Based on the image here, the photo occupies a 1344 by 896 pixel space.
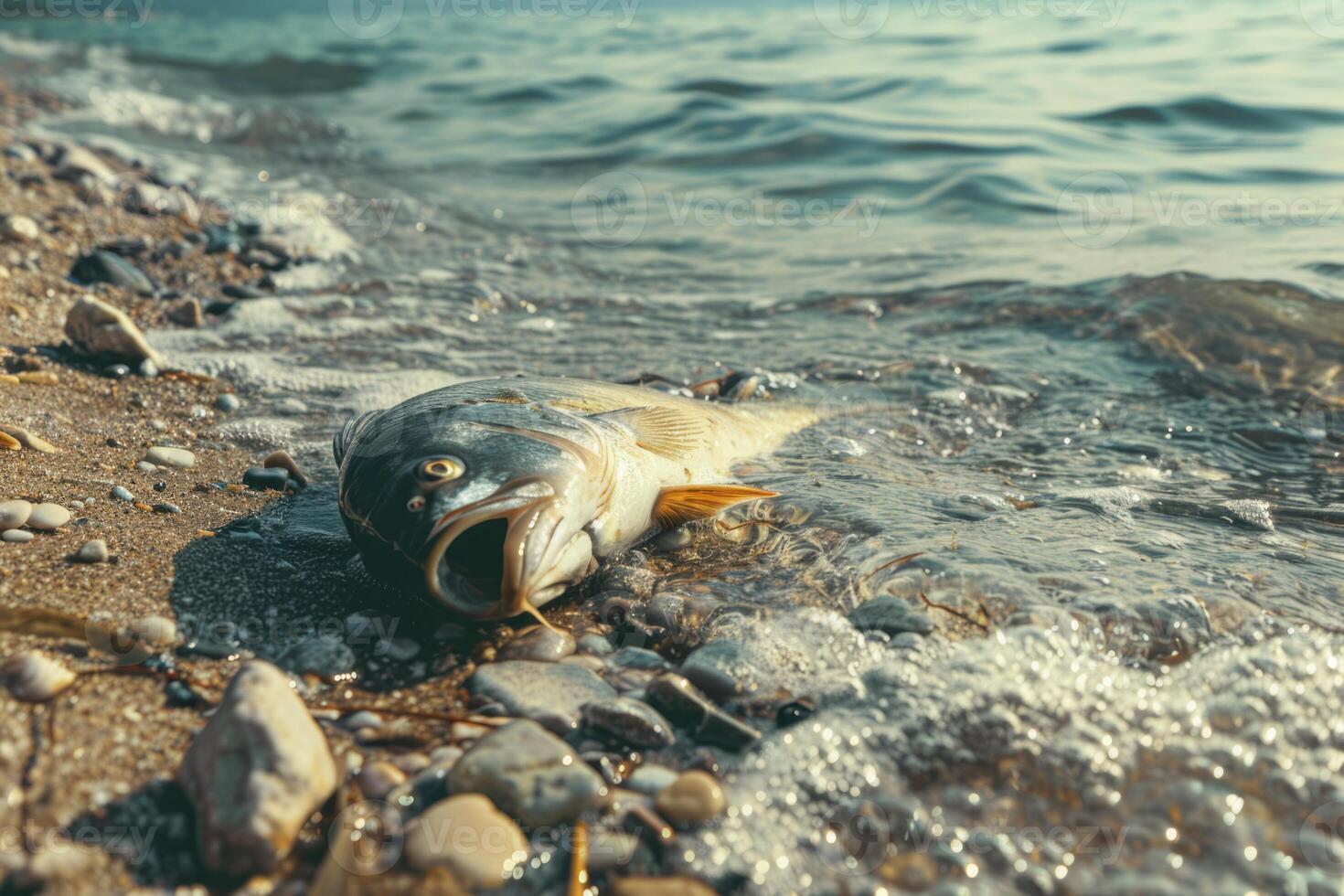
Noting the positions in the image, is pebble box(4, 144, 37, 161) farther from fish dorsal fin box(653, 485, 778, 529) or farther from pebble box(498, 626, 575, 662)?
pebble box(498, 626, 575, 662)

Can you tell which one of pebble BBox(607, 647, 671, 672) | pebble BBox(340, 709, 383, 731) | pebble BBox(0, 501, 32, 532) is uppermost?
pebble BBox(0, 501, 32, 532)

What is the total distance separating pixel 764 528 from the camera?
4.11 metres

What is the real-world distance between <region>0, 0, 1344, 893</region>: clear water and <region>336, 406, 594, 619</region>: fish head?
1.99 feet

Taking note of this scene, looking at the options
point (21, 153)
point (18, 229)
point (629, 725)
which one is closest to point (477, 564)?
point (629, 725)

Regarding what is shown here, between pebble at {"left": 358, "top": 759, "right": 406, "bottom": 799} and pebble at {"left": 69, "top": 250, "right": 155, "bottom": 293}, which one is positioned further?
pebble at {"left": 69, "top": 250, "right": 155, "bottom": 293}

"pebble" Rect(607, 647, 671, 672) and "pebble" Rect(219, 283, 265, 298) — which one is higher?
"pebble" Rect(219, 283, 265, 298)

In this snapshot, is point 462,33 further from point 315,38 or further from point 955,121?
point 955,121

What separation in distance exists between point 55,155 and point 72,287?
4.61 m

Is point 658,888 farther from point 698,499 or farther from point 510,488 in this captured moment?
point 698,499

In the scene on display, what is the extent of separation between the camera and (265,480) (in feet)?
14.2

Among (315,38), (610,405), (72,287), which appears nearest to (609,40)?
(315,38)

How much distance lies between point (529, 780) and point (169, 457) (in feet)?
9.11

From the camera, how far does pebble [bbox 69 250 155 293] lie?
6969mm

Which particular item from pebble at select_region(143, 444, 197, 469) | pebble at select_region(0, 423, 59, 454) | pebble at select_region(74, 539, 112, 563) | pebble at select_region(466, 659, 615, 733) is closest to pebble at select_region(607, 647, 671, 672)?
pebble at select_region(466, 659, 615, 733)
